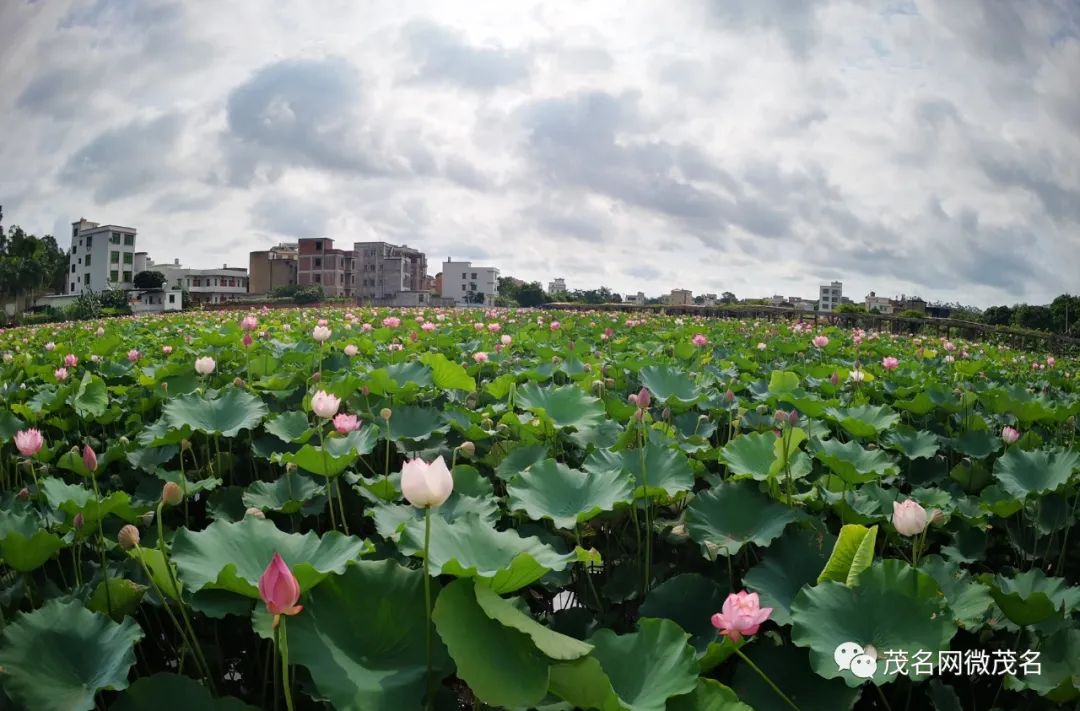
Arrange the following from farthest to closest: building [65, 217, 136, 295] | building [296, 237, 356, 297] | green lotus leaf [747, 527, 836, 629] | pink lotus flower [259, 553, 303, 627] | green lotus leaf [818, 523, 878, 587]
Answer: building [296, 237, 356, 297] → building [65, 217, 136, 295] → green lotus leaf [747, 527, 836, 629] → green lotus leaf [818, 523, 878, 587] → pink lotus flower [259, 553, 303, 627]

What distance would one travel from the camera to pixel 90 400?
7.25 feet

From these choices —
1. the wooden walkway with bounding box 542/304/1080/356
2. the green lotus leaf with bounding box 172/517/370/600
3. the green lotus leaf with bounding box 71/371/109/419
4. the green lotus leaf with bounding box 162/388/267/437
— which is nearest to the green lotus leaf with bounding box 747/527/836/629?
the green lotus leaf with bounding box 172/517/370/600

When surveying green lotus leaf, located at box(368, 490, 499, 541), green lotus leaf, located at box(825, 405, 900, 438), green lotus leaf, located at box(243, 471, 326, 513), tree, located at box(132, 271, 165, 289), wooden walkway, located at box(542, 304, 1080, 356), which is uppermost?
tree, located at box(132, 271, 165, 289)

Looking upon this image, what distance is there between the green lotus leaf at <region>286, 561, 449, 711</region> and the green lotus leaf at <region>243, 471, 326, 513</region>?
56cm

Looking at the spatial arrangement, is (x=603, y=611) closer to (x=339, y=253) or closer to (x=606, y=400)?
(x=606, y=400)

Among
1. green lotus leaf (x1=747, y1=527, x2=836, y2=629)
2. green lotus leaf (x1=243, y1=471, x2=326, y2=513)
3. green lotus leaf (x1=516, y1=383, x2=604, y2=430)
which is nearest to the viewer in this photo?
green lotus leaf (x1=747, y1=527, x2=836, y2=629)

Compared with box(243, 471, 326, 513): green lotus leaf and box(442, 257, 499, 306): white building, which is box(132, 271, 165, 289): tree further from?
box(243, 471, 326, 513): green lotus leaf

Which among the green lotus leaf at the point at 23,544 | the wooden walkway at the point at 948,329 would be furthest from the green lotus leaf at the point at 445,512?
the wooden walkway at the point at 948,329

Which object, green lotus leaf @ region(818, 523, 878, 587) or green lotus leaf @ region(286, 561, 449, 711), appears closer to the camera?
green lotus leaf @ region(286, 561, 449, 711)

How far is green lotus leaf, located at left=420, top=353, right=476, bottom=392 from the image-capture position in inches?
89.9

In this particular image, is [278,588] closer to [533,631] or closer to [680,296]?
[533,631]

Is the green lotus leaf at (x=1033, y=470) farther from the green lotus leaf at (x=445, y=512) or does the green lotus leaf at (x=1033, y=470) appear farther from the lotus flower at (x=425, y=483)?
the lotus flower at (x=425, y=483)

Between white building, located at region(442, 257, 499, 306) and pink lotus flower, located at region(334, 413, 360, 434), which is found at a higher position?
white building, located at region(442, 257, 499, 306)

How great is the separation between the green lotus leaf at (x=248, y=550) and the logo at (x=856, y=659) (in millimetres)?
701
